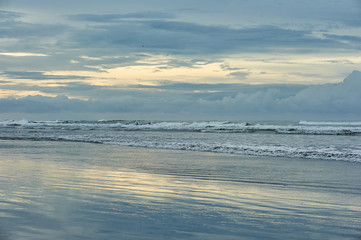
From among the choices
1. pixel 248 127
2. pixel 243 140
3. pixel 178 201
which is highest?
pixel 178 201

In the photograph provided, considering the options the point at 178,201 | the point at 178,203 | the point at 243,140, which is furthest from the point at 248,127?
the point at 178,203

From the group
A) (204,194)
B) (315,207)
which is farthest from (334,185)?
(204,194)

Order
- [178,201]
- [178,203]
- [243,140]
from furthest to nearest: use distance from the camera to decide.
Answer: [243,140], [178,201], [178,203]

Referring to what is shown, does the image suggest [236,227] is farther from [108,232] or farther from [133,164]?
[133,164]

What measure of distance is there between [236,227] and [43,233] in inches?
111

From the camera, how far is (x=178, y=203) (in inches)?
281

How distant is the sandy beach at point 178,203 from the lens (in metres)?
5.38

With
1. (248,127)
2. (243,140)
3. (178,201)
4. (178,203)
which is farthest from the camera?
(248,127)

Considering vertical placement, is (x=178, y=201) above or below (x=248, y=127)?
above

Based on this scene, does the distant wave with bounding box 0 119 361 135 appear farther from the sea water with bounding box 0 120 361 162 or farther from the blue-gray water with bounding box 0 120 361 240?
the blue-gray water with bounding box 0 120 361 240

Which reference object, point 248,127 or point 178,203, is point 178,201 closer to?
point 178,203

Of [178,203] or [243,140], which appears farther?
[243,140]

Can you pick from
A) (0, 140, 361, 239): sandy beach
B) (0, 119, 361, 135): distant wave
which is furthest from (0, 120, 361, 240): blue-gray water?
(0, 119, 361, 135): distant wave

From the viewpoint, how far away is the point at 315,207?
22.9 feet
